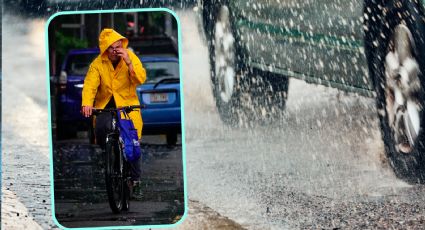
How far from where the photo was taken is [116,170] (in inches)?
166

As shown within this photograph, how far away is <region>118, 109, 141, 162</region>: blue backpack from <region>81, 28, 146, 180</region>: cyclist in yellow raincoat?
2 centimetres

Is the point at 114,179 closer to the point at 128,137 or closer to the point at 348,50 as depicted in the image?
the point at 128,137

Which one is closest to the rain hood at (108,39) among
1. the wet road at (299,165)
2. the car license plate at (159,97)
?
the car license plate at (159,97)

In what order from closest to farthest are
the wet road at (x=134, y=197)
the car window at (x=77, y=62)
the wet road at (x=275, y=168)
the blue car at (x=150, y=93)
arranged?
the wet road at (x=134, y=197), the wet road at (x=275, y=168), the blue car at (x=150, y=93), the car window at (x=77, y=62)

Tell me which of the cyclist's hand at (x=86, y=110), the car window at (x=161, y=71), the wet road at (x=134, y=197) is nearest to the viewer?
the cyclist's hand at (x=86, y=110)

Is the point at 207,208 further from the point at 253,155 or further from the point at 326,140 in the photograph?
the point at 326,140

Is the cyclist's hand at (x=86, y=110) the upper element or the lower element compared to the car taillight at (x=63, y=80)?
upper

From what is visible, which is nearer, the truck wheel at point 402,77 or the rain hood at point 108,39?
the rain hood at point 108,39

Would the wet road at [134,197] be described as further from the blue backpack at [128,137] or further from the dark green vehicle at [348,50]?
the dark green vehicle at [348,50]

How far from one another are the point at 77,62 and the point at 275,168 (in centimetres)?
130

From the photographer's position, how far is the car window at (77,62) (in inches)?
243

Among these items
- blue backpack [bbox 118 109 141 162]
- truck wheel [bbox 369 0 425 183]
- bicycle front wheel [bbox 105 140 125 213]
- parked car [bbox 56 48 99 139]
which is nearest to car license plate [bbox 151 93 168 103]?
parked car [bbox 56 48 99 139]

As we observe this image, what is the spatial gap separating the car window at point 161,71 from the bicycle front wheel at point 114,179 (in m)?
2.02

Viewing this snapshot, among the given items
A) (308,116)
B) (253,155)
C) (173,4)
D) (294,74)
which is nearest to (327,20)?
(294,74)
